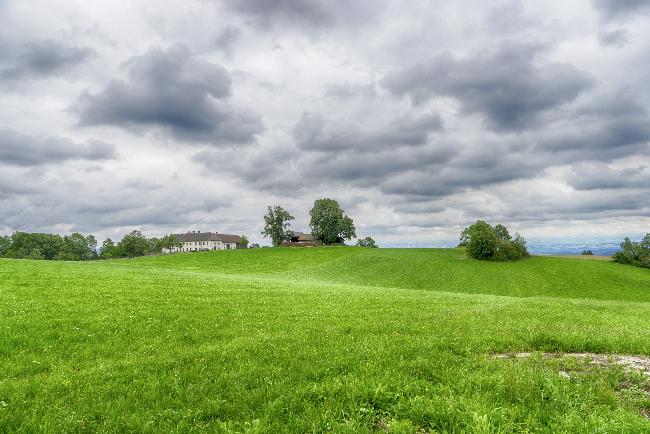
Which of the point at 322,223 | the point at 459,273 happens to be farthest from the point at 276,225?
the point at 459,273

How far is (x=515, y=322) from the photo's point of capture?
18.0m

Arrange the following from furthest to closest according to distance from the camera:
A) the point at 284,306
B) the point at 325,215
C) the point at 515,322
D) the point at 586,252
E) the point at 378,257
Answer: the point at 325,215
the point at 586,252
the point at 378,257
the point at 284,306
the point at 515,322

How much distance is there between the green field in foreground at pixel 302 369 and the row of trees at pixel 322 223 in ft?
475

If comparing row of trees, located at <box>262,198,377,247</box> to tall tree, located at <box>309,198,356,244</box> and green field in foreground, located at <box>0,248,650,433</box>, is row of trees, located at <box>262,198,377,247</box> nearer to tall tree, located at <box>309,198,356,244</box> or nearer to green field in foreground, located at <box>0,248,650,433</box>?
tall tree, located at <box>309,198,356,244</box>

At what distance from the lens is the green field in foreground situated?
7887mm

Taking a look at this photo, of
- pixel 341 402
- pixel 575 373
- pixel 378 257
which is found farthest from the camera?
pixel 378 257

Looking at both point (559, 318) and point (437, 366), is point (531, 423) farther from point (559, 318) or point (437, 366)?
point (559, 318)

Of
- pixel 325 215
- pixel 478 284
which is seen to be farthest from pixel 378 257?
pixel 325 215

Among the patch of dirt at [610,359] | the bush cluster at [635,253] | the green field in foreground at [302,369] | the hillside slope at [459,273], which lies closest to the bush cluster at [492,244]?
the hillside slope at [459,273]

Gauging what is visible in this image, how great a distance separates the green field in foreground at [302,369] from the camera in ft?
25.9

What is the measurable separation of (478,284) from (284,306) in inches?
2211

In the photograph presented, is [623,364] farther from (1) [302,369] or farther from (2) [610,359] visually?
(1) [302,369]

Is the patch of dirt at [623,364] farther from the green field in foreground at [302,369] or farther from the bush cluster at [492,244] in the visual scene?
the bush cluster at [492,244]

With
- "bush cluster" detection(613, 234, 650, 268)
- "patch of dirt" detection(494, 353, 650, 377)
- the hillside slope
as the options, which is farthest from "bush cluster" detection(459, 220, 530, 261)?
"patch of dirt" detection(494, 353, 650, 377)
